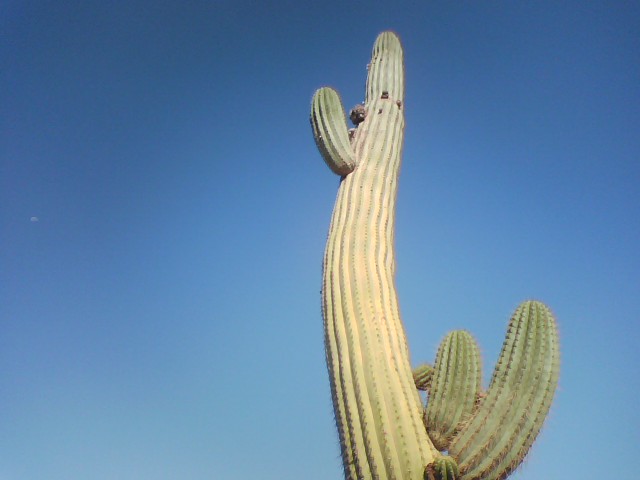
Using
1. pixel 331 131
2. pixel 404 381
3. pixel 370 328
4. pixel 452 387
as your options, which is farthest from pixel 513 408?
pixel 331 131

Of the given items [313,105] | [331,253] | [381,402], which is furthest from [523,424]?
[313,105]

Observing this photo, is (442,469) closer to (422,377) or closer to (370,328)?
(370,328)

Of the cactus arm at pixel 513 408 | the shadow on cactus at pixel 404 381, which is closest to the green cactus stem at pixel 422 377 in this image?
the shadow on cactus at pixel 404 381

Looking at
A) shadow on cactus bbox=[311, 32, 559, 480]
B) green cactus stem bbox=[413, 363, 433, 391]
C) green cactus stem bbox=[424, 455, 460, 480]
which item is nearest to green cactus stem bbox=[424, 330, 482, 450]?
Answer: shadow on cactus bbox=[311, 32, 559, 480]

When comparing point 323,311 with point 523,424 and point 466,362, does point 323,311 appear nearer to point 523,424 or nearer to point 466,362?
point 466,362

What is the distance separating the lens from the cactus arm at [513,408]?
2.37 metres

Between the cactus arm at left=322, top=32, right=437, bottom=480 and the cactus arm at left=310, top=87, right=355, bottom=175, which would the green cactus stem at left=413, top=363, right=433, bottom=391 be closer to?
the cactus arm at left=322, top=32, right=437, bottom=480

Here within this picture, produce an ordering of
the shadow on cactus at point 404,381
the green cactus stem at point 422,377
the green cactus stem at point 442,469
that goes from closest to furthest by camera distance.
A: 1. the green cactus stem at point 442,469
2. the shadow on cactus at point 404,381
3. the green cactus stem at point 422,377

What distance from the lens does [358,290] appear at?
3.08 m

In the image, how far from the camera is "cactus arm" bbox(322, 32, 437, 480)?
2.46 meters

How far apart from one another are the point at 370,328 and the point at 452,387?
52cm

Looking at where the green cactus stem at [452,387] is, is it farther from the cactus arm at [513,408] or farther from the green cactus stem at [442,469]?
the green cactus stem at [442,469]

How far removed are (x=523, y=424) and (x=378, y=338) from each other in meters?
0.83

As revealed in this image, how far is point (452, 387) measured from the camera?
269cm
